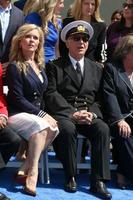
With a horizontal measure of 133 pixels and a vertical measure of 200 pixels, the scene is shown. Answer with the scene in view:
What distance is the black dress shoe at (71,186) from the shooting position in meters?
5.20

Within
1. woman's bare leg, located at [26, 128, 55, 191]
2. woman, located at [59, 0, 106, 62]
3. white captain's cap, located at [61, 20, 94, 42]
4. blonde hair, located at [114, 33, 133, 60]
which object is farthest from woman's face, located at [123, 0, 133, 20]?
woman's bare leg, located at [26, 128, 55, 191]

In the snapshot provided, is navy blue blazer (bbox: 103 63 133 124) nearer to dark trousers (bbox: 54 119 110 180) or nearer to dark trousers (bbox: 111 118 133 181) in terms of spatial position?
dark trousers (bbox: 111 118 133 181)

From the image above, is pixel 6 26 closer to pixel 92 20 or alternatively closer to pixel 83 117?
pixel 92 20

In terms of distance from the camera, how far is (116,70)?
577 centimetres

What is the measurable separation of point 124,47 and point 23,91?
51.9 inches

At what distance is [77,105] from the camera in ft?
18.4

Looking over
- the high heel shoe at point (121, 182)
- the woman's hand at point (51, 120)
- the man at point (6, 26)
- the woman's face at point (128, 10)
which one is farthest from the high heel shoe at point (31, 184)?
Answer: the woman's face at point (128, 10)

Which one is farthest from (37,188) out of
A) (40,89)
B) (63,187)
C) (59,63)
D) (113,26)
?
(113,26)

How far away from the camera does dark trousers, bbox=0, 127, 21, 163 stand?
200 inches

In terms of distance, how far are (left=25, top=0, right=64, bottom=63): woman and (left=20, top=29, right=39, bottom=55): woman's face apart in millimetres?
415

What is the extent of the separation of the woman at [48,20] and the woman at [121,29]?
69 cm

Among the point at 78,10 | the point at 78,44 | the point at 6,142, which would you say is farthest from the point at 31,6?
the point at 6,142

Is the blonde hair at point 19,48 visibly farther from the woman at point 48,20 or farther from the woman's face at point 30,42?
the woman at point 48,20

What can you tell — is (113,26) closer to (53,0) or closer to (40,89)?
(53,0)
